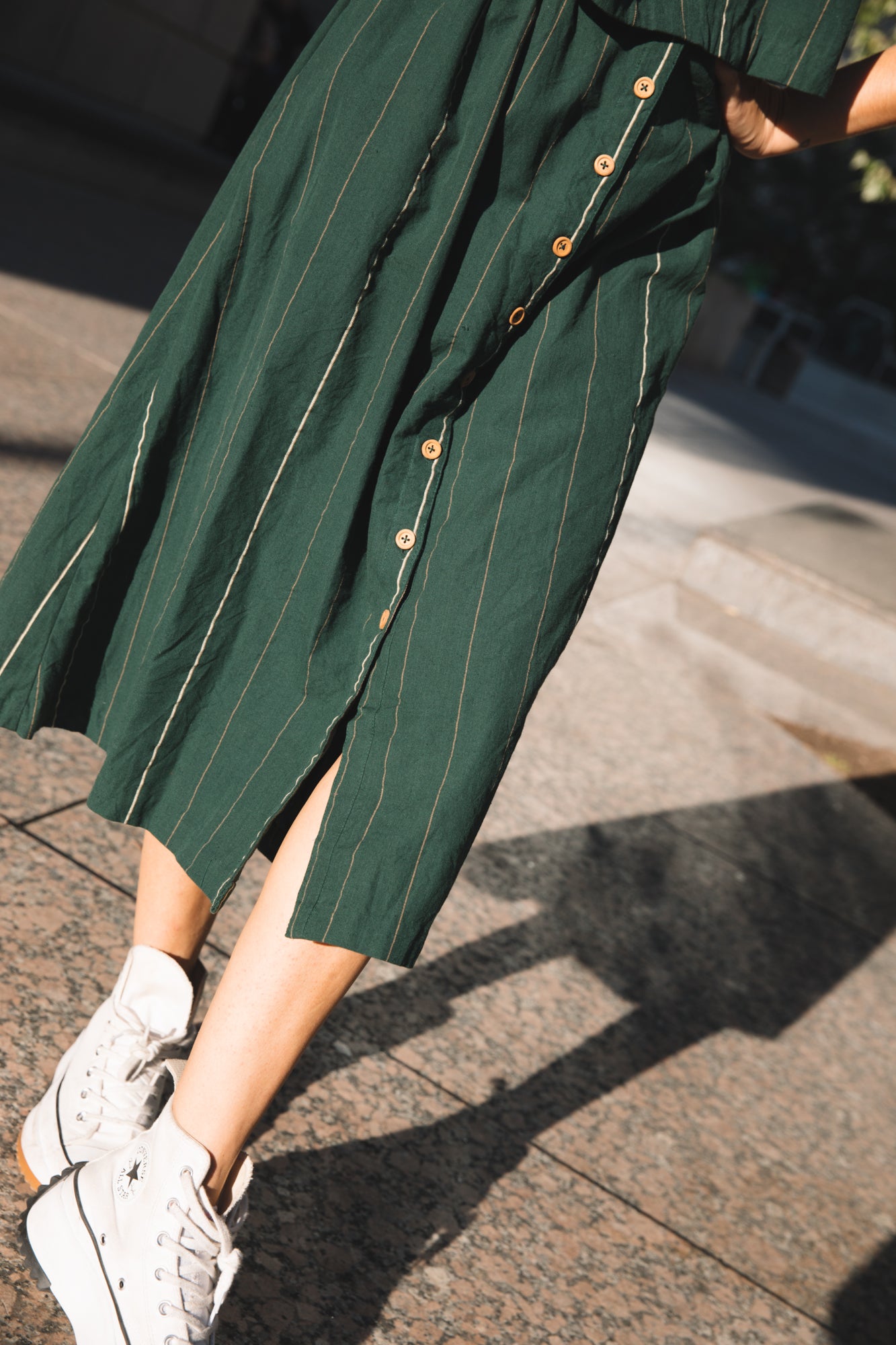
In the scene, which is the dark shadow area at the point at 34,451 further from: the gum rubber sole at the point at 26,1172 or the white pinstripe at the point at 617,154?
the white pinstripe at the point at 617,154

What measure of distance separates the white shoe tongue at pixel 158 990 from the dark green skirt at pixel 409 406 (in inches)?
8.2

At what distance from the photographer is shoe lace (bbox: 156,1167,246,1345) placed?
1318 millimetres

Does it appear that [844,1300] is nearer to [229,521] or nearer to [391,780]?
[391,780]

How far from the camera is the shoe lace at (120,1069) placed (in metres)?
Result: 1.56

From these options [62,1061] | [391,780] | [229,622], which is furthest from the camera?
Result: [62,1061]

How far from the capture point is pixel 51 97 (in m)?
10.0

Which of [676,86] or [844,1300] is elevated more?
[676,86]

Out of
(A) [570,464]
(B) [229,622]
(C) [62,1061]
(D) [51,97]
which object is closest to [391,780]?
(B) [229,622]

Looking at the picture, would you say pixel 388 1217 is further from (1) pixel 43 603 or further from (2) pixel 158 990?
(1) pixel 43 603

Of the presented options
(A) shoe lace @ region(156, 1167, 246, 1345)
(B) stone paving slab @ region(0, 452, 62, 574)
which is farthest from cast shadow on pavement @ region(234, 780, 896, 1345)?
(B) stone paving slab @ region(0, 452, 62, 574)

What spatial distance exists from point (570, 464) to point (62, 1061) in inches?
39.4

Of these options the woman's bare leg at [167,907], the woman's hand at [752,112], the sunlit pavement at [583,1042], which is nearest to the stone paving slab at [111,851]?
the sunlit pavement at [583,1042]

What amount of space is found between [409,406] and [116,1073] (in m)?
0.89

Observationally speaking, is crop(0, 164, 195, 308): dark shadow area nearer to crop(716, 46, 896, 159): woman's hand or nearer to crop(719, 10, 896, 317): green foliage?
crop(716, 46, 896, 159): woman's hand
